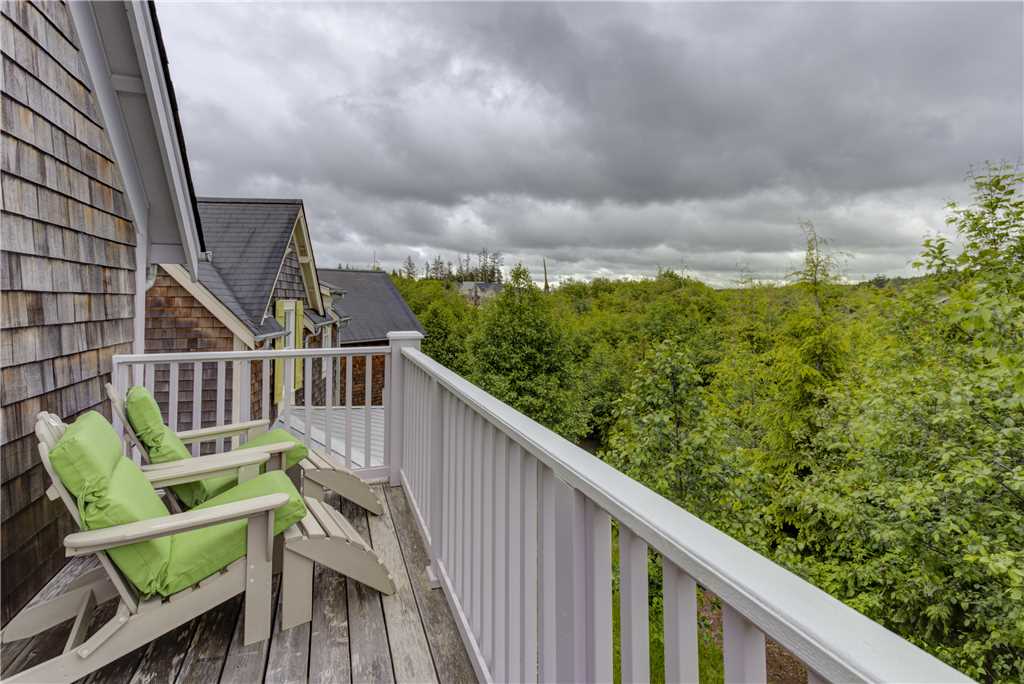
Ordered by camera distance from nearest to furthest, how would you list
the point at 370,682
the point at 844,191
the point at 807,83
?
1. the point at 370,682
2. the point at 807,83
3. the point at 844,191

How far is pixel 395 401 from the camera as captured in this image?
369 centimetres

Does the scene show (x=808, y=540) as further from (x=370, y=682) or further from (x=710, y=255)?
(x=710, y=255)

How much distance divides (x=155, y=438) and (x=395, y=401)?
1476 millimetres

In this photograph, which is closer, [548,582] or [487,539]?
[548,582]

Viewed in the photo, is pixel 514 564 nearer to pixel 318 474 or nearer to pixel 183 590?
pixel 183 590

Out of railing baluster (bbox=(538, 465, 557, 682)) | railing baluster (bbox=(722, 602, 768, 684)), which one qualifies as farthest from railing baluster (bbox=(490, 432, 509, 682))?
railing baluster (bbox=(722, 602, 768, 684))

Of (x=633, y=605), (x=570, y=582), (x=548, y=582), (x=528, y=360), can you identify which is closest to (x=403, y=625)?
(x=548, y=582)

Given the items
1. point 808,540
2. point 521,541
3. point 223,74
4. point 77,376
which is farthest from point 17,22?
point 808,540

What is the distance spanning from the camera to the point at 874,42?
10.8 metres

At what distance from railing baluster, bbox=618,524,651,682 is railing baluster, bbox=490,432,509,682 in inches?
24.7

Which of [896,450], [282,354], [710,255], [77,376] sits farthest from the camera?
[710,255]

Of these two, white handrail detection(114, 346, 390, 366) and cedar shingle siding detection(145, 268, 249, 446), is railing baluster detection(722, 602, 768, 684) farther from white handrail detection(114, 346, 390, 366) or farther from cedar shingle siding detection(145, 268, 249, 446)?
cedar shingle siding detection(145, 268, 249, 446)

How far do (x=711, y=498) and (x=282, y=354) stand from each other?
720cm

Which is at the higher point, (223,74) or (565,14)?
(565,14)
